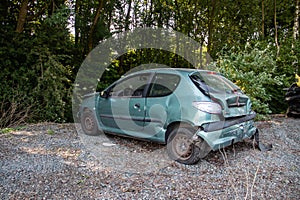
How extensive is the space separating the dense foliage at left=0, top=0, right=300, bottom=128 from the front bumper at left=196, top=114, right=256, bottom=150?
3022 mm

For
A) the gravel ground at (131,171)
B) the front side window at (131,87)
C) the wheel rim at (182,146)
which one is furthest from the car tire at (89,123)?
the wheel rim at (182,146)

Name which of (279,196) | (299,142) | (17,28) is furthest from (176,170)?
(17,28)

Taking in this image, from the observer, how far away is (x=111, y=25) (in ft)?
38.5

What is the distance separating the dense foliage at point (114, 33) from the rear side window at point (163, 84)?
3245 mm

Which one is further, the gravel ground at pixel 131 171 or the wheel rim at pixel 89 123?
the wheel rim at pixel 89 123

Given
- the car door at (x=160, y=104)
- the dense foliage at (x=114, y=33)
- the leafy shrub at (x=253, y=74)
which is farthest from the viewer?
the dense foliage at (x=114, y=33)

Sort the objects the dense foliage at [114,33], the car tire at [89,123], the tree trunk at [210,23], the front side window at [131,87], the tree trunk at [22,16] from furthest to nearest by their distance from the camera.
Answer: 1. the tree trunk at [210,23]
2. the tree trunk at [22,16]
3. the dense foliage at [114,33]
4. the car tire at [89,123]
5. the front side window at [131,87]

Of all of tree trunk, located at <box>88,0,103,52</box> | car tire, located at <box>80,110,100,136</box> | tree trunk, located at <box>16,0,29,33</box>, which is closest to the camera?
car tire, located at <box>80,110,100,136</box>

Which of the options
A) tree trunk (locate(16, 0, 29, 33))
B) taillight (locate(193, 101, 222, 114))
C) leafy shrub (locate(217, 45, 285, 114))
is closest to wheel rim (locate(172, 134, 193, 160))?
taillight (locate(193, 101, 222, 114))

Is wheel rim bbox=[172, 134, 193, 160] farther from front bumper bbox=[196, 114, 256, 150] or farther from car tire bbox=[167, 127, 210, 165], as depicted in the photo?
front bumper bbox=[196, 114, 256, 150]

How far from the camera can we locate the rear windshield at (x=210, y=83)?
395cm

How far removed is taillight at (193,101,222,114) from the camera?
12.2 feet

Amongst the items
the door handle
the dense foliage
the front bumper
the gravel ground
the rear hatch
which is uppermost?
the dense foliage

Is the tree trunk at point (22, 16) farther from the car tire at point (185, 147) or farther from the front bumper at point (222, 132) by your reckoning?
the front bumper at point (222, 132)
